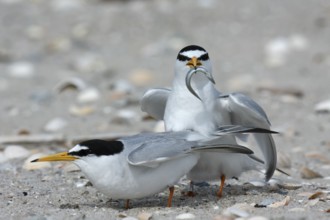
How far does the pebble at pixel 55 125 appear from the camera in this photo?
6.62 m

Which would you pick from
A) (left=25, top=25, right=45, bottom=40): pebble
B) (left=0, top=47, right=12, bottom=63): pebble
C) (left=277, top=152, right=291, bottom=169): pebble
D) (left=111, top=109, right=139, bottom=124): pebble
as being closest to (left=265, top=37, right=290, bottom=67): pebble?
(left=111, top=109, right=139, bottom=124): pebble

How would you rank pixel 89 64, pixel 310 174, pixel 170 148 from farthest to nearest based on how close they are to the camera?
pixel 89 64, pixel 310 174, pixel 170 148

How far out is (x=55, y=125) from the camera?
6.68 m

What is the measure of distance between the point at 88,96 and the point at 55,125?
988mm

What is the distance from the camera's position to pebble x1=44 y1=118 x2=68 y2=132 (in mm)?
6617

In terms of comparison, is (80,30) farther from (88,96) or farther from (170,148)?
(170,148)

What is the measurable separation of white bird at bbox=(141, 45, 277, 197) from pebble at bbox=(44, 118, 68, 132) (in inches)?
80.5

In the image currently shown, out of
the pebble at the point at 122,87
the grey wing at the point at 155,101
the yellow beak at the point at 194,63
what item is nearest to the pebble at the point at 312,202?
the yellow beak at the point at 194,63

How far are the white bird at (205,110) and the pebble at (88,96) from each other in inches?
113

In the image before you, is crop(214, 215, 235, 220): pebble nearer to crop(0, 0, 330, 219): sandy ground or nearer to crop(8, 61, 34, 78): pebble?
crop(0, 0, 330, 219): sandy ground

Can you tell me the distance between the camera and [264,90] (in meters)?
7.82

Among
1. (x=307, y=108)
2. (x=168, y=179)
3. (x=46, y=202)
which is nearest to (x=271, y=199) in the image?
(x=168, y=179)

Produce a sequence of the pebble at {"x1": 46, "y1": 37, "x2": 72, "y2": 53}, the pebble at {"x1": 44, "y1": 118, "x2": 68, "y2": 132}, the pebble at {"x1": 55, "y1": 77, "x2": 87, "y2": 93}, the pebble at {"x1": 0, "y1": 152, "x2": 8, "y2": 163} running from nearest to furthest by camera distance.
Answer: the pebble at {"x1": 0, "y1": 152, "x2": 8, "y2": 163} → the pebble at {"x1": 44, "y1": 118, "x2": 68, "y2": 132} → the pebble at {"x1": 55, "y1": 77, "x2": 87, "y2": 93} → the pebble at {"x1": 46, "y1": 37, "x2": 72, "y2": 53}

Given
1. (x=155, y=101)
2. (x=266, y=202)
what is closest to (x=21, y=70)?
(x=155, y=101)
